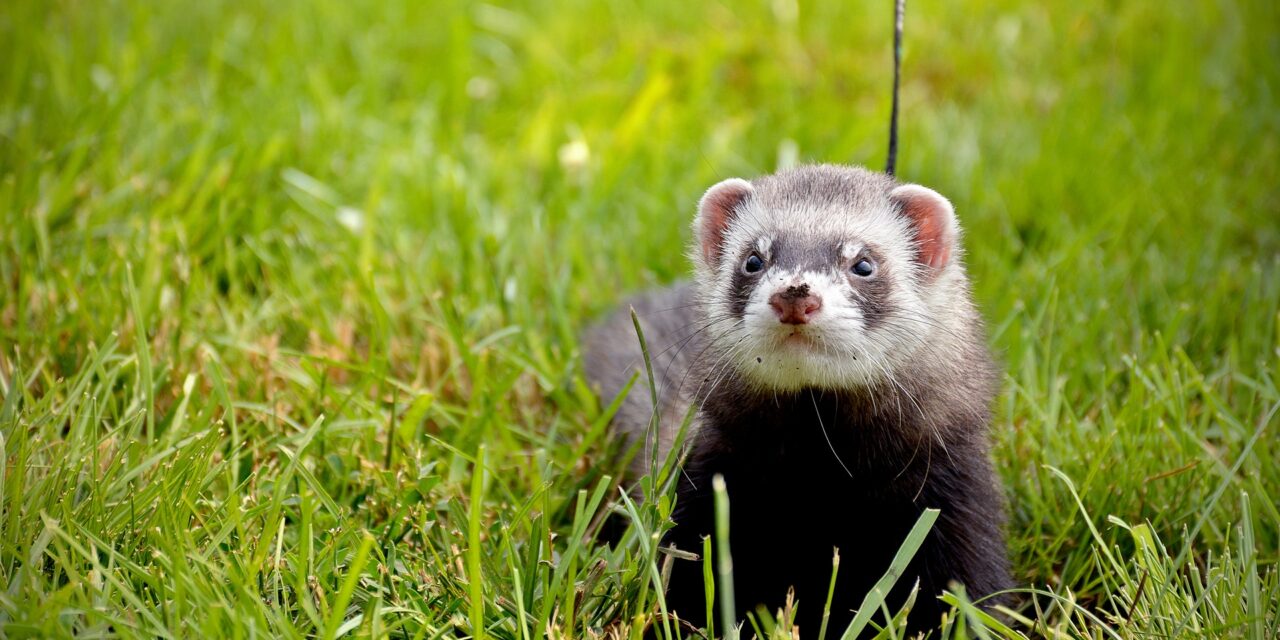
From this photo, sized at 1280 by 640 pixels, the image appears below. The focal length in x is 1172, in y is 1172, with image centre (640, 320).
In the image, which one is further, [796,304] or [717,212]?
[717,212]

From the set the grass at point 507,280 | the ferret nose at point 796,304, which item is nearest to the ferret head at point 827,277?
the ferret nose at point 796,304

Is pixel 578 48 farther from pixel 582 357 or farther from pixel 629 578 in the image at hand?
pixel 629 578

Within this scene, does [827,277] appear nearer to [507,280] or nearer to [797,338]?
[797,338]

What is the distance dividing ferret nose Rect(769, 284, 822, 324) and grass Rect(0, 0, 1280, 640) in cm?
48

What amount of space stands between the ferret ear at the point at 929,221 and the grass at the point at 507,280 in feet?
2.01

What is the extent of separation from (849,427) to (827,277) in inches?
14.5

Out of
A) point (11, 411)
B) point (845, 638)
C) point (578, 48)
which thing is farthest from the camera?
point (578, 48)

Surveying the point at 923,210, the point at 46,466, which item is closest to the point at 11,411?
the point at 46,466

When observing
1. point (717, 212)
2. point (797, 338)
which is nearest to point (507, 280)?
point (717, 212)

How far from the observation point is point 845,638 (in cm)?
245

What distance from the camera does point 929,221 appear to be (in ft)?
9.75

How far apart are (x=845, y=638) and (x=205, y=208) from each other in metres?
3.06

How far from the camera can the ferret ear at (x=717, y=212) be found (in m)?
3.11

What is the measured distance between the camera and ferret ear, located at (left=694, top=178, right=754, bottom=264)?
10.2ft
